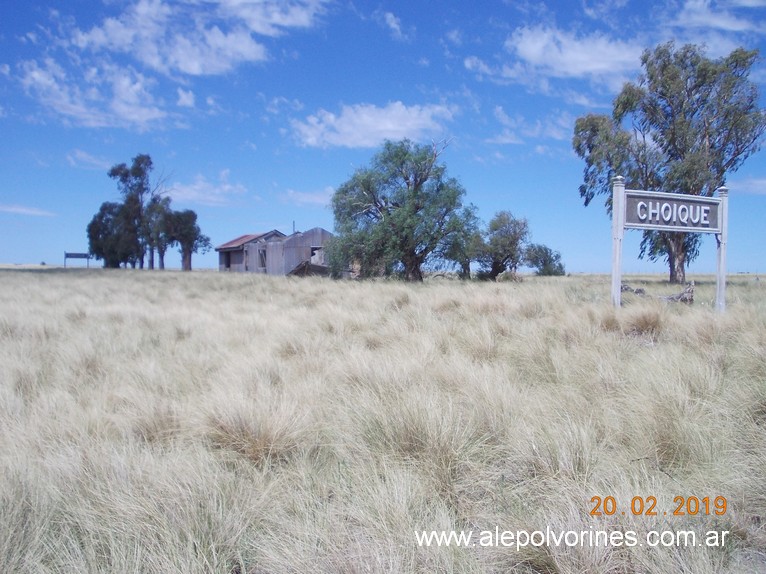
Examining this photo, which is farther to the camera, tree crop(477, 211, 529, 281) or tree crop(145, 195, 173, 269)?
tree crop(145, 195, 173, 269)

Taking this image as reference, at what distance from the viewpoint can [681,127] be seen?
2872 cm

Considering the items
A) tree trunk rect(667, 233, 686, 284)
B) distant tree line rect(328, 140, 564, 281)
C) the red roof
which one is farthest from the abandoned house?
tree trunk rect(667, 233, 686, 284)

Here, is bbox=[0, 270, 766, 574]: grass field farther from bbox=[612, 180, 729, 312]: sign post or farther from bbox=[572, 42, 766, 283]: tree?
bbox=[572, 42, 766, 283]: tree

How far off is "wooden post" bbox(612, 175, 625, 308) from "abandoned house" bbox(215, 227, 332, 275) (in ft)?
91.6

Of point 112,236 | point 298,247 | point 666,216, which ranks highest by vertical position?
point 112,236

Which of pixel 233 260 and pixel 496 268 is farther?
pixel 233 260

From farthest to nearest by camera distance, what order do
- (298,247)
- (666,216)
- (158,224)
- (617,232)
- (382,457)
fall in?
(158,224) → (298,247) → (666,216) → (617,232) → (382,457)

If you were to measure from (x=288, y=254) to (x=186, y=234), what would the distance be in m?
19.9

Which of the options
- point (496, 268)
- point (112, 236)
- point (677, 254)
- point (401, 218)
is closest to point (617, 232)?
point (401, 218)

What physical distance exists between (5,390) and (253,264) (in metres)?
46.8

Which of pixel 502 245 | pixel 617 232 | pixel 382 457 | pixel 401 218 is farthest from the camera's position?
pixel 502 245

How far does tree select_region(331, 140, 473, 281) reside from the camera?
90.9 ft

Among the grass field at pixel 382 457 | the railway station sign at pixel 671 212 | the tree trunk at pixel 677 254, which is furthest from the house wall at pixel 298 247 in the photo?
the grass field at pixel 382 457

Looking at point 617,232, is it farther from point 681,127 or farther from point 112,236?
point 112,236
